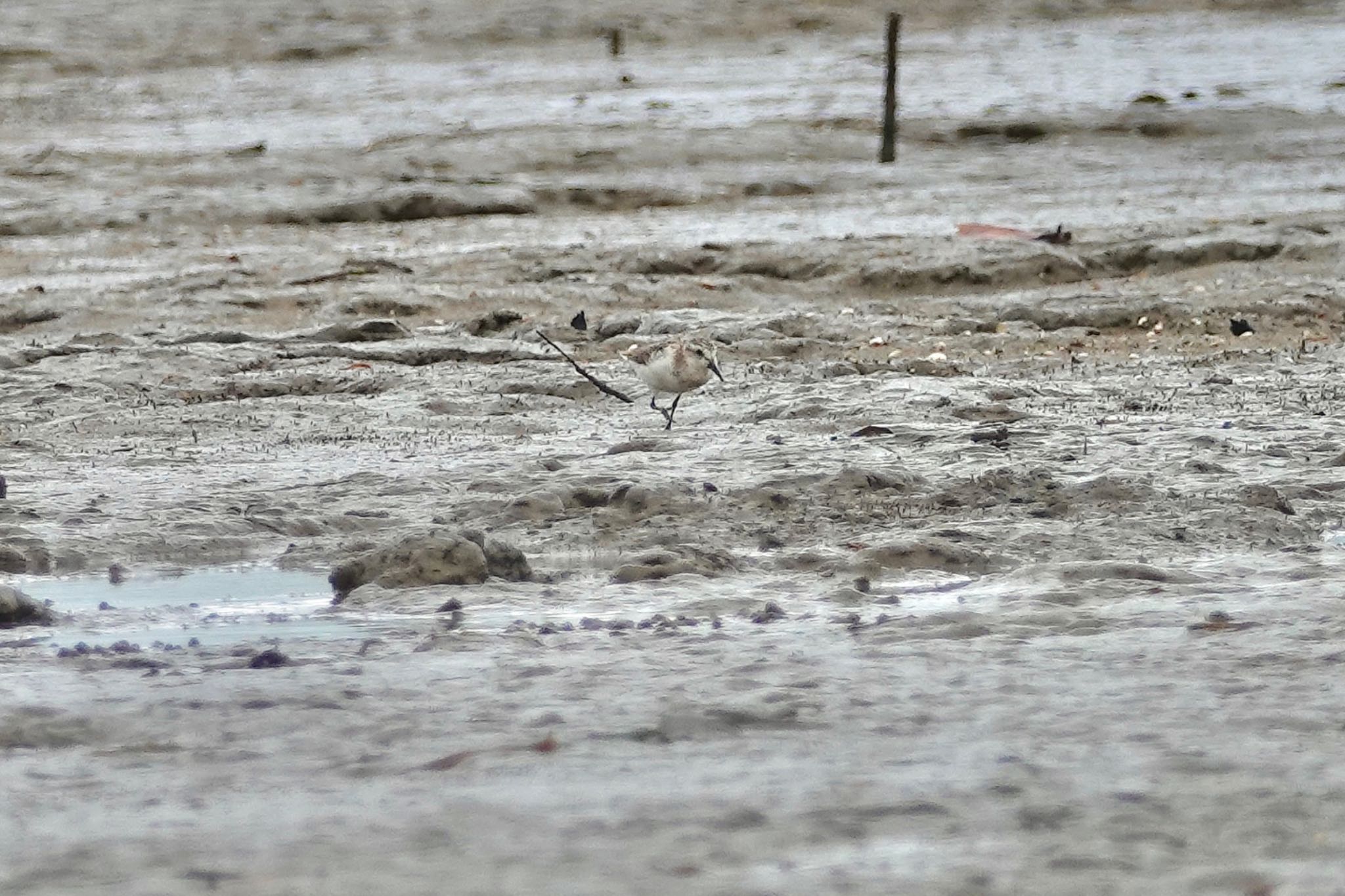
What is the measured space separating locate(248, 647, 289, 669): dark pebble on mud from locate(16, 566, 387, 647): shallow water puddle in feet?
0.70

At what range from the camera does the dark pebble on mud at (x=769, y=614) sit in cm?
334

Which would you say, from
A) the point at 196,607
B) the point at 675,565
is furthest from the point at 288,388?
the point at 675,565

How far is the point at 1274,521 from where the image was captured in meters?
4.17

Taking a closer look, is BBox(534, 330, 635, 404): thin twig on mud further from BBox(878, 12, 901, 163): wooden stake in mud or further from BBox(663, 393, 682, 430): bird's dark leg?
BBox(878, 12, 901, 163): wooden stake in mud

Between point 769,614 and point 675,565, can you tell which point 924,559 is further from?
point 769,614

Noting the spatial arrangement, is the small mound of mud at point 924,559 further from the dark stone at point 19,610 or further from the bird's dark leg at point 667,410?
the bird's dark leg at point 667,410

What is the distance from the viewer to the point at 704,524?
14.0 ft

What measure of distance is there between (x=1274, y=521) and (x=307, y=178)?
10469 mm

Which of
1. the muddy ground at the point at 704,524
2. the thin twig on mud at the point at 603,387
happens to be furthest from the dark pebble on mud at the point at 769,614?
the thin twig on mud at the point at 603,387

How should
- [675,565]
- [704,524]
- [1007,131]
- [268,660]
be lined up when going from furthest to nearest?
1. [1007,131]
2. [704,524]
3. [675,565]
4. [268,660]

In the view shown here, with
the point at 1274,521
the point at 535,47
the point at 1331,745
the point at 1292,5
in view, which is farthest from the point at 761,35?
the point at 1331,745

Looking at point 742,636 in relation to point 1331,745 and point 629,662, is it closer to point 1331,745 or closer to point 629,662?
point 629,662

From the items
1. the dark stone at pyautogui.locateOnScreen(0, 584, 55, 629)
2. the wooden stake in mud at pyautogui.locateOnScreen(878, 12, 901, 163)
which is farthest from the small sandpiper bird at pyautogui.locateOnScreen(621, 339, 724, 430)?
the wooden stake in mud at pyautogui.locateOnScreen(878, 12, 901, 163)

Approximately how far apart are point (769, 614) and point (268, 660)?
0.88m
